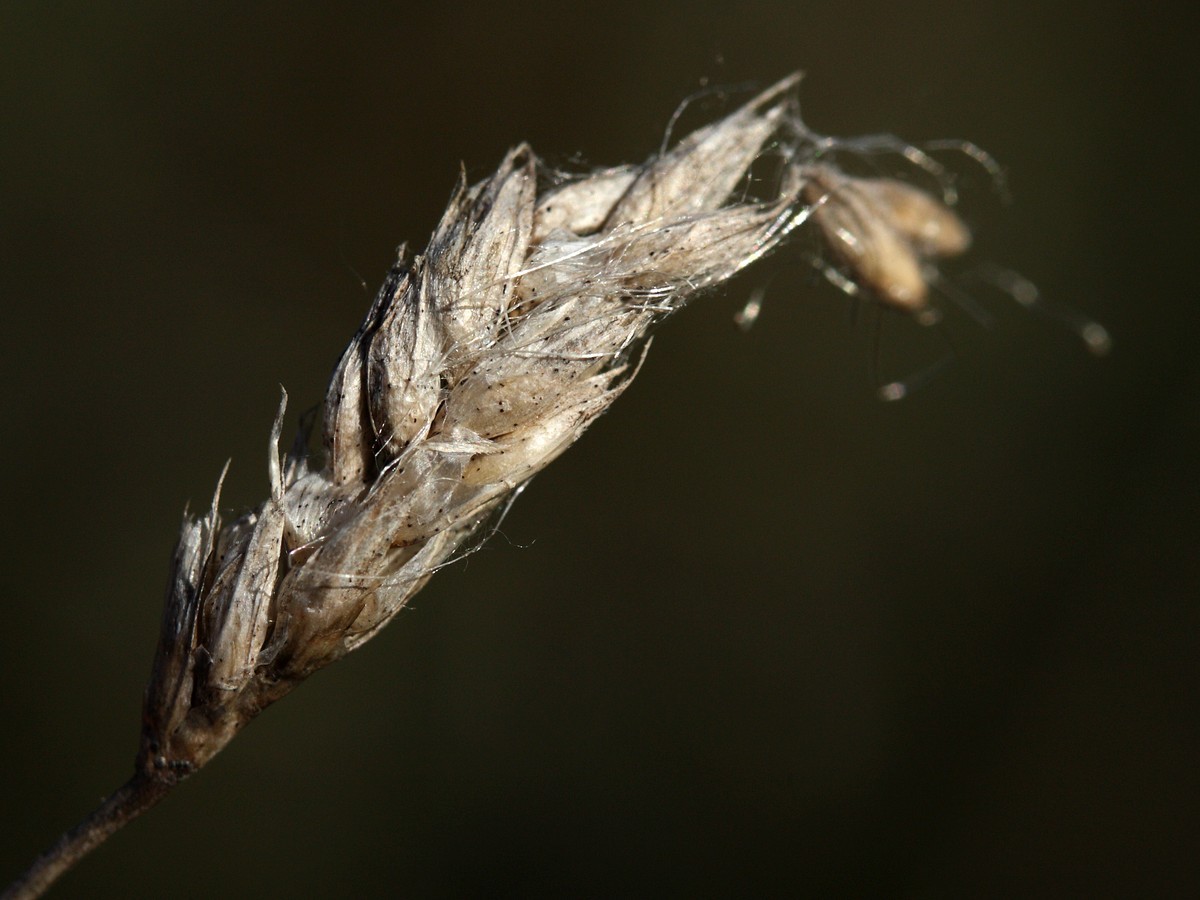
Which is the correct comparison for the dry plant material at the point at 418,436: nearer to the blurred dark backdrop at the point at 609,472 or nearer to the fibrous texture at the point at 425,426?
the fibrous texture at the point at 425,426

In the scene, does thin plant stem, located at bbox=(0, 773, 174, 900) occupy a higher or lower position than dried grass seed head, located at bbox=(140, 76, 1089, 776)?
lower

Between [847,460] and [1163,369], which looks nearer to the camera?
[1163,369]

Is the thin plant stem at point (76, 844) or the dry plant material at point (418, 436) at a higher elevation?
the dry plant material at point (418, 436)

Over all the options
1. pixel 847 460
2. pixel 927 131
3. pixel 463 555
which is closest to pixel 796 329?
pixel 847 460

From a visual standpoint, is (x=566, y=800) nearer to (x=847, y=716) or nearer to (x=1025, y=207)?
(x=847, y=716)

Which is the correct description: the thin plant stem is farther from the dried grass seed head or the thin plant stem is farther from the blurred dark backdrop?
the blurred dark backdrop

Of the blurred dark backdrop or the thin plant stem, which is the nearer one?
the thin plant stem

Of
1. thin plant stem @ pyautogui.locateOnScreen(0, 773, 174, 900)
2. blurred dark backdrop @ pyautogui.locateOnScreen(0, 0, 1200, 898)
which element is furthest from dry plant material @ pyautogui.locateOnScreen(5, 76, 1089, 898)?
blurred dark backdrop @ pyautogui.locateOnScreen(0, 0, 1200, 898)

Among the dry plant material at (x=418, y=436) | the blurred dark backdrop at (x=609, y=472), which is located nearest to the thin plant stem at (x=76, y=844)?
the dry plant material at (x=418, y=436)
